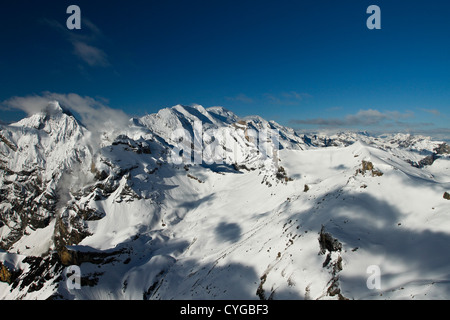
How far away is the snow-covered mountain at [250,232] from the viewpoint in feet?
84.9

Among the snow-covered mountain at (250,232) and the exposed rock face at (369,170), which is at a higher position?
the exposed rock face at (369,170)

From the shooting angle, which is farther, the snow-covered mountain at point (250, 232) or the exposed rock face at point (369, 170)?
the exposed rock face at point (369, 170)

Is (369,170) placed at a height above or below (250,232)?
above

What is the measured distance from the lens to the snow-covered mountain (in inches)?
1019

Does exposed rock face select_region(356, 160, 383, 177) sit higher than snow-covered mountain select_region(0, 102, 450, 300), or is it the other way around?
exposed rock face select_region(356, 160, 383, 177)

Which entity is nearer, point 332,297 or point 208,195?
point 332,297

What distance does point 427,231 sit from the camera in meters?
29.2

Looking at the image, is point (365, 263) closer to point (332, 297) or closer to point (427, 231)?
point (332, 297)

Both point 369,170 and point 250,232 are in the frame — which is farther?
point 250,232

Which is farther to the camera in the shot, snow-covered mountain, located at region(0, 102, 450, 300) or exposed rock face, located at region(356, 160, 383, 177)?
exposed rock face, located at region(356, 160, 383, 177)

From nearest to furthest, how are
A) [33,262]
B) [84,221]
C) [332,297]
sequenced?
[332,297] < [33,262] < [84,221]

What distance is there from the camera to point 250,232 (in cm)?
6309

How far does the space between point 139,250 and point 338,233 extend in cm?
7563

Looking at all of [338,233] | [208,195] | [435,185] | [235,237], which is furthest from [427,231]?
[208,195]
